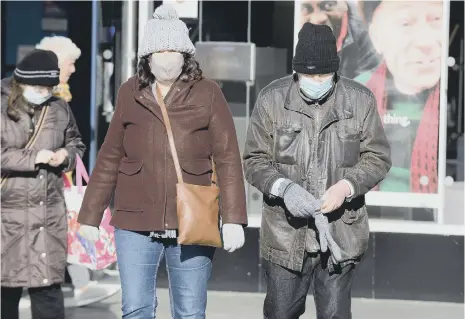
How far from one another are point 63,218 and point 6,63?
345 centimetres

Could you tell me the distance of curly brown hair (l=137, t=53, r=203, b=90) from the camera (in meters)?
5.20

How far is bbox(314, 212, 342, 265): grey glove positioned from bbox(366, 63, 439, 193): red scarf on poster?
10.2 feet

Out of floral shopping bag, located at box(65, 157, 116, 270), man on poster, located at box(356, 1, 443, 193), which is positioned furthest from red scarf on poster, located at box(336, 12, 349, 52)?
floral shopping bag, located at box(65, 157, 116, 270)

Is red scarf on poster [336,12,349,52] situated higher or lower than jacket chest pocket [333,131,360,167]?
higher

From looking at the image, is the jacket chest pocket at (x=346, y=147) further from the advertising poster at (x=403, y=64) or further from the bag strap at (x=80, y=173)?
the advertising poster at (x=403, y=64)

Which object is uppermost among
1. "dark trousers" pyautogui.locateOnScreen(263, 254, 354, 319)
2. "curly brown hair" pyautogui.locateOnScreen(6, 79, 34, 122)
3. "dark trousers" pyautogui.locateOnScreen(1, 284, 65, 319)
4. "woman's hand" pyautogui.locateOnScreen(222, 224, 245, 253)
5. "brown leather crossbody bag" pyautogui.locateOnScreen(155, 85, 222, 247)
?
"curly brown hair" pyautogui.locateOnScreen(6, 79, 34, 122)

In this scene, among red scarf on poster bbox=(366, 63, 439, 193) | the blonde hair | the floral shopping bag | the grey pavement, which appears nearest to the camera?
the floral shopping bag

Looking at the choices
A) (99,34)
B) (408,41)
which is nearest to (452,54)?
(408,41)

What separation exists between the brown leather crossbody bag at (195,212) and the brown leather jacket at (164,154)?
30 mm

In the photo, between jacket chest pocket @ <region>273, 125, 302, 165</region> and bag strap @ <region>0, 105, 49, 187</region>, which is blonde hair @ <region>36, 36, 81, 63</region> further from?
jacket chest pocket @ <region>273, 125, 302, 165</region>

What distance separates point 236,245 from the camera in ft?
16.5

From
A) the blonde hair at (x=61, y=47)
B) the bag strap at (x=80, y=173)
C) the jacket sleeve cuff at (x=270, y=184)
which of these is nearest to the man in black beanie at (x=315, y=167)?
the jacket sleeve cuff at (x=270, y=184)

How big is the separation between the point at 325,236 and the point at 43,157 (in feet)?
6.02

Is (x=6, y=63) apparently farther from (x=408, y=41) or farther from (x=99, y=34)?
(x=408, y=41)
